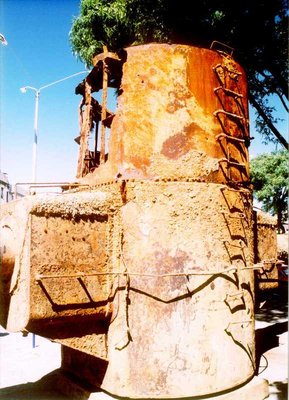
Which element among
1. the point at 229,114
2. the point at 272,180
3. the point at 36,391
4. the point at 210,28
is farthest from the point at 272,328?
the point at 272,180

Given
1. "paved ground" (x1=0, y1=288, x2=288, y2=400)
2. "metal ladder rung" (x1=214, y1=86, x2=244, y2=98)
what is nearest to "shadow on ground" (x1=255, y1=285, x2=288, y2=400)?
"paved ground" (x1=0, y1=288, x2=288, y2=400)

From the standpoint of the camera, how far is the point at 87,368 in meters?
5.66

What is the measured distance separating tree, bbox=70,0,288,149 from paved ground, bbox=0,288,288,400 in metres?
7.35

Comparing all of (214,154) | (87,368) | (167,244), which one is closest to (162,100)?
(214,154)

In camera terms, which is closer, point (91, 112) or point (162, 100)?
point (162, 100)

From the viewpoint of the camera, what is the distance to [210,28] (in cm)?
1201

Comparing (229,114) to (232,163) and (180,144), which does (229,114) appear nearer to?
(232,163)

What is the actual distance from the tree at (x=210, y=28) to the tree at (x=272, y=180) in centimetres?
2361

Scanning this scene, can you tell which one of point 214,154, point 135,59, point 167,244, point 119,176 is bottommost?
point 167,244

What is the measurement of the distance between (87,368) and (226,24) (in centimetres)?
1114

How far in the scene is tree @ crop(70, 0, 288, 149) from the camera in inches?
458

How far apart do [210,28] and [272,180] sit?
2626 centimetres

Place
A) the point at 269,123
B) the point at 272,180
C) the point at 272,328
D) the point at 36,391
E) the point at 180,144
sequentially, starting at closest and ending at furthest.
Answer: the point at 180,144, the point at 36,391, the point at 272,328, the point at 269,123, the point at 272,180

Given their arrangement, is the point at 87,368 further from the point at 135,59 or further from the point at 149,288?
the point at 135,59
